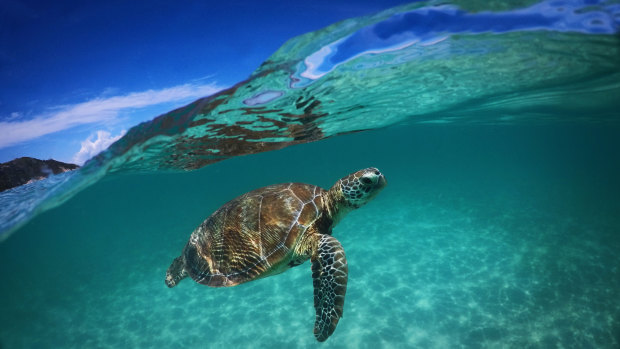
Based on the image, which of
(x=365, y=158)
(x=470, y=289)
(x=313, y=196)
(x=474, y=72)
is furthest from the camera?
(x=365, y=158)

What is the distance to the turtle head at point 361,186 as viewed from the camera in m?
4.62

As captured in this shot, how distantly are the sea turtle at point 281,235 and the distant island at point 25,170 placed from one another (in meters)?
9.25

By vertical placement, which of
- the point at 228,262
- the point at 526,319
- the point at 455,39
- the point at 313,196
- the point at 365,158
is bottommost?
the point at 365,158

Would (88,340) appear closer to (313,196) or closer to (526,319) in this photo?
(313,196)

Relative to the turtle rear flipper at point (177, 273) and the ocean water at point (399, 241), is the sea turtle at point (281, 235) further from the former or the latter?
the ocean water at point (399, 241)

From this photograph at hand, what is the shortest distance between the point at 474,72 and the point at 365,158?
95.7m

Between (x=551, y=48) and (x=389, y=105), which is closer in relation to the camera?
(x=551, y=48)

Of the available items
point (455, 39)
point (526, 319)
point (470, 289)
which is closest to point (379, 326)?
point (470, 289)

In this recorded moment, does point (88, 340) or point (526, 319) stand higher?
point (88, 340)

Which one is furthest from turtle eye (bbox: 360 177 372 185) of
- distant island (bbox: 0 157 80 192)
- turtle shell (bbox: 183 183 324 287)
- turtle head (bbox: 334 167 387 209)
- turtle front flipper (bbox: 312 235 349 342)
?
distant island (bbox: 0 157 80 192)

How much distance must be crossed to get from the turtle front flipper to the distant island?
1190 cm

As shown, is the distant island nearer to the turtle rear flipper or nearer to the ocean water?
the ocean water

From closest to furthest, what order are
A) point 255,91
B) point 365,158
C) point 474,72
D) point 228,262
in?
point 228,262, point 255,91, point 474,72, point 365,158

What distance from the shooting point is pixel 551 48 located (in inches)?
314
